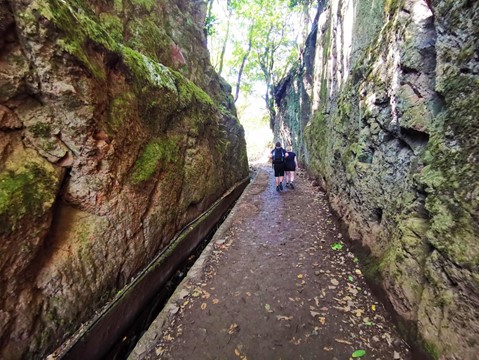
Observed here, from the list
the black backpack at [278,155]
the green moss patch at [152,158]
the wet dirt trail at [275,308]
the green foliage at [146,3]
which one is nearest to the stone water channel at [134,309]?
the wet dirt trail at [275,308]

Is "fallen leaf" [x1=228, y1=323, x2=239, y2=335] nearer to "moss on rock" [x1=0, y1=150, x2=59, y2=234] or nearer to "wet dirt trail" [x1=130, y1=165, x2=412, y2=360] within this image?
"wet dirt trail" [x1=130, y1=165, x2=412, y2=360]

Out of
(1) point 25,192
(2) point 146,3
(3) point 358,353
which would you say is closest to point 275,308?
(3) point 358,353

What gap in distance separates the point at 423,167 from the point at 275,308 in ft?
9.42

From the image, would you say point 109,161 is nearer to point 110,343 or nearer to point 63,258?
point 63,258

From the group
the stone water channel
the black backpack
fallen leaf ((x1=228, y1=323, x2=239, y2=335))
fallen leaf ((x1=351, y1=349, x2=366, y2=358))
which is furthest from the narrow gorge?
the black backpack

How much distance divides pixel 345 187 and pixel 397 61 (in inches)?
124

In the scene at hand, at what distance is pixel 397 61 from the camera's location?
11.4 feet

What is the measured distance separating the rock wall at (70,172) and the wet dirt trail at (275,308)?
3.80 ft

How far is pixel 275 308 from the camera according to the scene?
11.8 feet

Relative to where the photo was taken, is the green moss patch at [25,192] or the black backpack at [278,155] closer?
the green moss patch at [25,192]

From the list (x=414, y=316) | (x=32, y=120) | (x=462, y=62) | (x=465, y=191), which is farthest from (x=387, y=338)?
(x=32, y=120)

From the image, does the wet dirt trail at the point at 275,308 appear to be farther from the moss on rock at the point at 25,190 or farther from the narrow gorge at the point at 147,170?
the moss on rock at the point at 25,190

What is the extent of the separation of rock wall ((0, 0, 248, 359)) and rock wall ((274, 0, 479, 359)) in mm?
4139

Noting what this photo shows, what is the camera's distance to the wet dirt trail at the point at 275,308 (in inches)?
115
